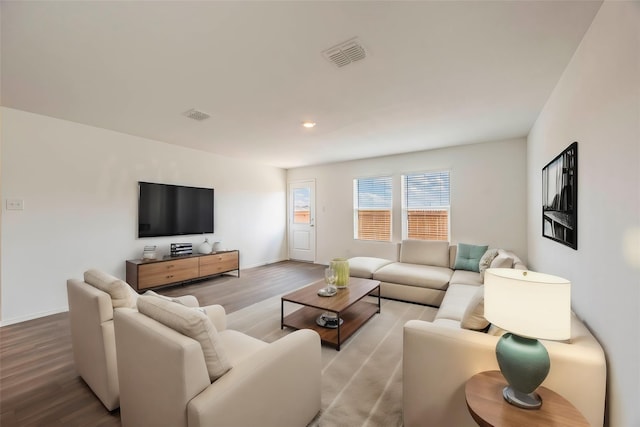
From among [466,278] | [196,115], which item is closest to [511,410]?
[466,278]

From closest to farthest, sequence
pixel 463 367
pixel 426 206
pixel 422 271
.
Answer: pixel 463 367, pixel 422 271, pixel 426 206

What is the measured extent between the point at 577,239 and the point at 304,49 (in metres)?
2.28

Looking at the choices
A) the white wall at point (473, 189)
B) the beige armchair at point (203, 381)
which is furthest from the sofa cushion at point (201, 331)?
the white wall at point (473, 189)

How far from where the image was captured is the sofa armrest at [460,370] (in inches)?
47.7

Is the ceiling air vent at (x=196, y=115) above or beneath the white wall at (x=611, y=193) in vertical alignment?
above

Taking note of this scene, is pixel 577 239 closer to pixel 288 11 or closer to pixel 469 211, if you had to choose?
pixel 288 11

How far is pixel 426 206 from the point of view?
5160mm

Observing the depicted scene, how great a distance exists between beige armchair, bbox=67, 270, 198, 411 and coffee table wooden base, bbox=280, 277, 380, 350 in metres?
1.46

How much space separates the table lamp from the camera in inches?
43.8

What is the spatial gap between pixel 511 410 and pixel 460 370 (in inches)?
11.6

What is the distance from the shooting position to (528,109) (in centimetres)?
307

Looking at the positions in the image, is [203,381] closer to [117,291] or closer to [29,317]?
[117,291]

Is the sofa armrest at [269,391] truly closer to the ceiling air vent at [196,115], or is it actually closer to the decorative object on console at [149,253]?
the ceiling air vent at [196,115]

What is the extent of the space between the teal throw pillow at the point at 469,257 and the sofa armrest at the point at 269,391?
10.7 feet
